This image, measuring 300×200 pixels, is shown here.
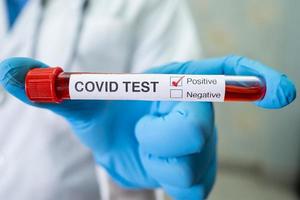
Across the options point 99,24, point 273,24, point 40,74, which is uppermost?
point 273,24

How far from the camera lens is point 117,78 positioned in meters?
0.29

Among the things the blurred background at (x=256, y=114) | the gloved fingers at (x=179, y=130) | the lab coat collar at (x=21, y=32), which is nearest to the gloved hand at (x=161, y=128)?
the gloved fingers at (x=179, y=130)

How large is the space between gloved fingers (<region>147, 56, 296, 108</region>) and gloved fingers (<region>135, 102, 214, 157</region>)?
0.03 m

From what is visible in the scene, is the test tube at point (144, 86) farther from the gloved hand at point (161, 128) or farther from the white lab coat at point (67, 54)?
the white lab coat at point (67, 54)

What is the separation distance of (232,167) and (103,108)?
33.0 inches

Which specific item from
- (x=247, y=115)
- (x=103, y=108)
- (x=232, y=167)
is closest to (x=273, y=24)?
(x=247, y=115)

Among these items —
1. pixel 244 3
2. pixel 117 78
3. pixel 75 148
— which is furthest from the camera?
pixel 244 3

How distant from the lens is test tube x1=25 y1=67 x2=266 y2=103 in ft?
0.95

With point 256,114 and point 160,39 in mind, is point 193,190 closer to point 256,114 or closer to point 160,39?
point 160,39

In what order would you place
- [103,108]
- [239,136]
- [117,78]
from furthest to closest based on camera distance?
1. [239,136]
2. [103,108]
3. [117,78]

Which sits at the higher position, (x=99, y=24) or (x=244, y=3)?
(x=244, y=3)

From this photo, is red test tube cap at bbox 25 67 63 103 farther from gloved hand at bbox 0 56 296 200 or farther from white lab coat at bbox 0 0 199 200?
white lab coat at bbox 0 0 199 200

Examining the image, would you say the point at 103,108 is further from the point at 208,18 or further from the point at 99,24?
the point at 208,18

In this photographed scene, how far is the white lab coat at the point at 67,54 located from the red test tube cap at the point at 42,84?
0.18 meters
